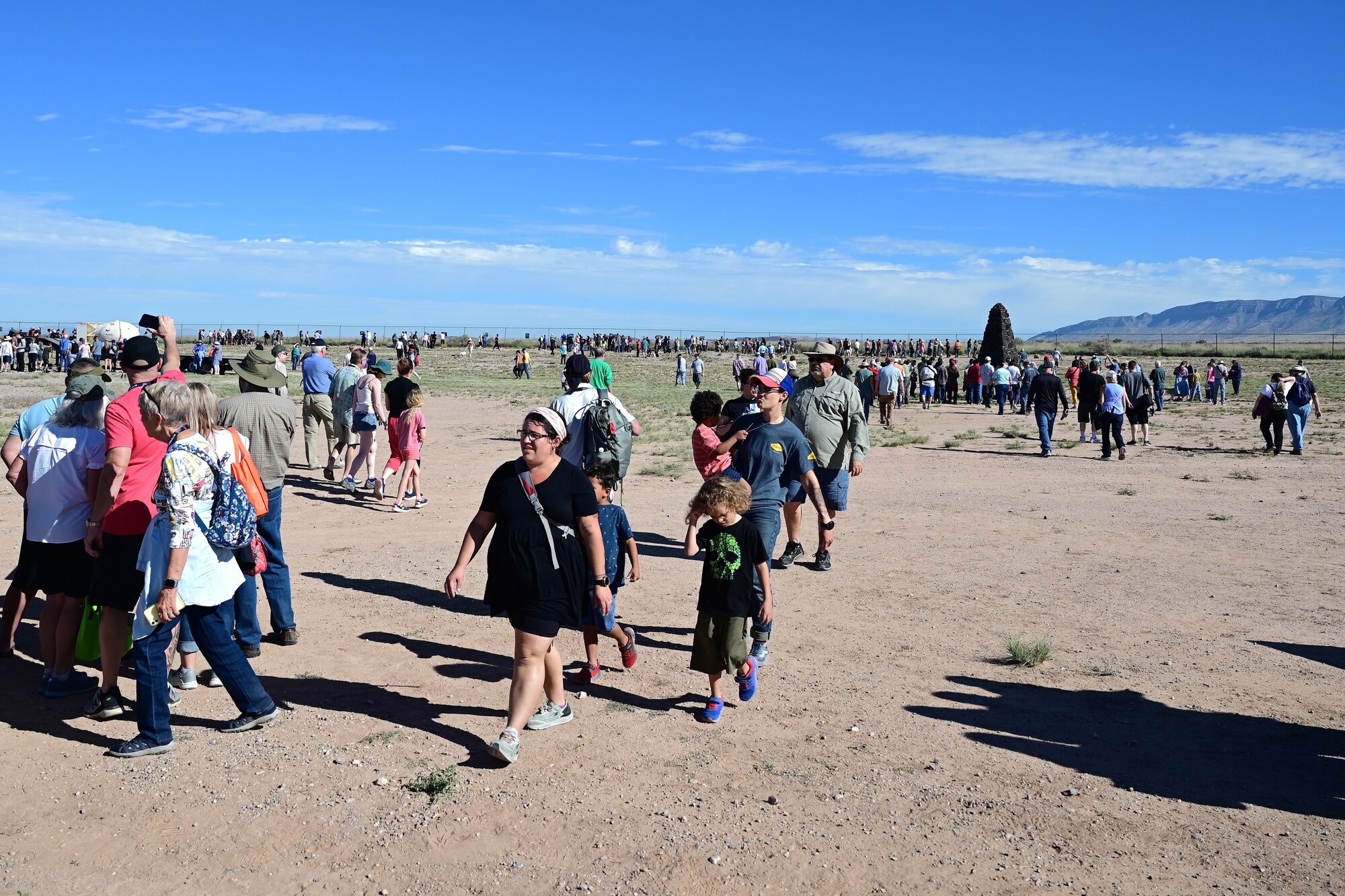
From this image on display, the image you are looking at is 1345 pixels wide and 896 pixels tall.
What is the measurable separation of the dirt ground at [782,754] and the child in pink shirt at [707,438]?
3.63 ft

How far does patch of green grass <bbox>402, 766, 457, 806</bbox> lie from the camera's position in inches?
181

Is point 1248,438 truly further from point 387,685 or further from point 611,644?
point 387,685

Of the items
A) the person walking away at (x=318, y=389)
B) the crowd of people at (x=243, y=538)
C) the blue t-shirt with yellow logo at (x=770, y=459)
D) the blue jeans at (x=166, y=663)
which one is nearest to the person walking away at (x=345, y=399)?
the person walking away at (x=318, y=389)

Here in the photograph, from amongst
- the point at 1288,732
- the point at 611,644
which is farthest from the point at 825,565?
the point at 1288,732

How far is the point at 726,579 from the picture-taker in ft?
17.7

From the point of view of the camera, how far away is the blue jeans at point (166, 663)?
15.7 ft

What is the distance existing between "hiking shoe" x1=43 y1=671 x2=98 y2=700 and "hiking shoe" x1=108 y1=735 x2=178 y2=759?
87 cm

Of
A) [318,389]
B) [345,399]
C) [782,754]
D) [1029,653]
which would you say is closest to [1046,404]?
[345,399]

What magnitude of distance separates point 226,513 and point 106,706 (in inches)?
58.2

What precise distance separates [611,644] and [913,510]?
6.42m

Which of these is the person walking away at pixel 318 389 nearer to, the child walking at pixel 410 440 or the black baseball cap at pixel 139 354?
the child walking at pixel 410 440

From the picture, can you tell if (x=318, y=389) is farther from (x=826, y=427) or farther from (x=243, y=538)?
(x=243, y=538)

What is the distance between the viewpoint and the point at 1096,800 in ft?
15.3

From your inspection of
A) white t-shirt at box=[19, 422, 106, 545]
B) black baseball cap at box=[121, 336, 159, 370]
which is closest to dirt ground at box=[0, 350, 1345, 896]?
white t-shirt at box=[19, 422, 106, 545]
